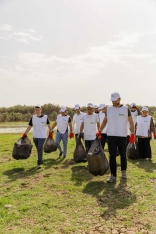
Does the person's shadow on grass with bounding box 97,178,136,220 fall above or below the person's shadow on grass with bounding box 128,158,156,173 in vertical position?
below

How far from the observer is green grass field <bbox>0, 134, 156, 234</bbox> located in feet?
13.1

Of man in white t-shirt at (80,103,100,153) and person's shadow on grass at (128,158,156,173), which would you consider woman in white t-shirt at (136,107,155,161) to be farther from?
man in white t-shirt at (80,103,100,153)

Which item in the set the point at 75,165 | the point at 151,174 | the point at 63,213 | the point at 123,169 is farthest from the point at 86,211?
the point at 75,165

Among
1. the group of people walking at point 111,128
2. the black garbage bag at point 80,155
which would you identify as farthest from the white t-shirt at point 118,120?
the black garbage bag at point 80,155

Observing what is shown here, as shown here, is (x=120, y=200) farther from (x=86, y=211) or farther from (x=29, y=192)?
(x=29, y=192)

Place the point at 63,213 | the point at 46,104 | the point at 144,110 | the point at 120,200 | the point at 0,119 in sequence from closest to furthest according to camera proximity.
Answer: the point at 63,213, the point at 120,200, the point at 144,110, the point at 0,119, the point at 46,104

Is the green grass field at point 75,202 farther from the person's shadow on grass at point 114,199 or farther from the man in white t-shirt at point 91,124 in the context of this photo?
the man in white t-shirt at point 91,124

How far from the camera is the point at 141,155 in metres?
9.23

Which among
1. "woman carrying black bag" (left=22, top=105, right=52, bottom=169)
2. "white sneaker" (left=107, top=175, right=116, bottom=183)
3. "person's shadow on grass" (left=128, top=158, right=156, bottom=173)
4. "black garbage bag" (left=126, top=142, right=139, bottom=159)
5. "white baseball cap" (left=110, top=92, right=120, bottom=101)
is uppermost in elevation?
"white baseball cap" (left=110, top=92, right=120, bottom=101)

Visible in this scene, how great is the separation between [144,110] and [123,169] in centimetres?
301

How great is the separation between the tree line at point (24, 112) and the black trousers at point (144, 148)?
26.7 metres

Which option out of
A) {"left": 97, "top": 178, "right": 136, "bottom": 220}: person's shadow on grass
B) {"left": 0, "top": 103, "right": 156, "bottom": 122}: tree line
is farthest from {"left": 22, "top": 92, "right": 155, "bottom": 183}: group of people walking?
→ {"left": 0, "top": 103, "right": 156, "bottom": 122}: tree line

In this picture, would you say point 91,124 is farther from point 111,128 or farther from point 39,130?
point 111,128

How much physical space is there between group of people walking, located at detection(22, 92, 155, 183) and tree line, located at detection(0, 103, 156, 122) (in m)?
26.4
